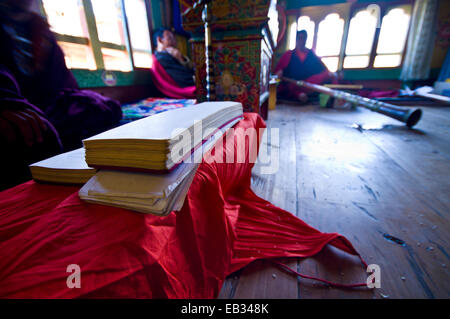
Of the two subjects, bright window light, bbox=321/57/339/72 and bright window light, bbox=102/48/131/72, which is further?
bright window light, bbox=321/57/339/72

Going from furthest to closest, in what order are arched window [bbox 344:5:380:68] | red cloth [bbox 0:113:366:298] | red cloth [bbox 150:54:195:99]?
arched window [bbox 344:5:380:68] → red cloth [bbox 150:54:195:99] → red cloth [bbox 0:113:366:298]

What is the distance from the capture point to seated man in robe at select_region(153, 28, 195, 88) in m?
2.45

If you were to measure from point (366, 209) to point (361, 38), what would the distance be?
527 cm

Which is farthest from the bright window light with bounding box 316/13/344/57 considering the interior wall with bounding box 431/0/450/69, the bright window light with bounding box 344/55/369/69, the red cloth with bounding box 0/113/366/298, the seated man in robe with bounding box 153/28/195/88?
the red cloth with bounding box 0/113/366/298

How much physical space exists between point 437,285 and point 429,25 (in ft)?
18.2

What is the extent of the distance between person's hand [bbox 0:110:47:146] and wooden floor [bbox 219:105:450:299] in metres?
0.70

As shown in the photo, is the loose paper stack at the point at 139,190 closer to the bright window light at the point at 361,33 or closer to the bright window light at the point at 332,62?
the bright window light at the point at 332,62

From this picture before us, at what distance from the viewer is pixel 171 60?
2.46 m

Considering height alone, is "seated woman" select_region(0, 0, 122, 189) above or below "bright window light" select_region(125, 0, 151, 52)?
below

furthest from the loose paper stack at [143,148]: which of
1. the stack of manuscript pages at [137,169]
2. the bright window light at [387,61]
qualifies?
the bright window light at [387,61]

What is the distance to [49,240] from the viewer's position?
0.27 m

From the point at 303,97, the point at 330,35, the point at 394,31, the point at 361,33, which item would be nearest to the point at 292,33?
the point at 330,35

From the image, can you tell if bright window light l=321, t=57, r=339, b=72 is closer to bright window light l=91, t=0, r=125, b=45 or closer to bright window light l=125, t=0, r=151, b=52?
bright window light l=125, t=0, r=151, b=52
